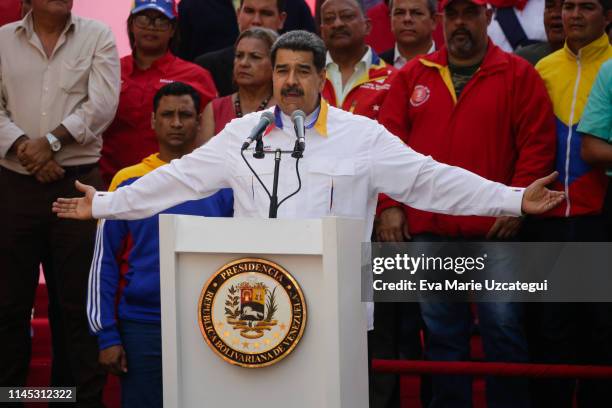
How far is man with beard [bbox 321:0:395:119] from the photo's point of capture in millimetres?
5926

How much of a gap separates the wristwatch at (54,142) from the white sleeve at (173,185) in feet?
4.21

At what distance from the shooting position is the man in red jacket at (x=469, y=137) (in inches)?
199

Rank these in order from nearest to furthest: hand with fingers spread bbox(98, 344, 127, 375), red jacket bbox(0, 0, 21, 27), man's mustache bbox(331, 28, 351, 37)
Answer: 1. hand with fingers spread bbox(98, 344, 127, 375)
2. man's mustache bbox(331, 28, 351, 37)
3. red jacket bbox(0, 0, 21, 27)

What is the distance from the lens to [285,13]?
6.96 m

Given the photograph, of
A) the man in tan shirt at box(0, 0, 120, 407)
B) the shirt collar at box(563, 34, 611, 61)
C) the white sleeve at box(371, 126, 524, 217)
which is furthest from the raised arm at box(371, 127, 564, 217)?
the man in tan shirt at box(0, 0, 120, 407)

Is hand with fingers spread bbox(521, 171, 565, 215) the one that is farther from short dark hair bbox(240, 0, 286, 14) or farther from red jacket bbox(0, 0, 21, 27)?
red jacket bbox(0, 0, 21, 27)

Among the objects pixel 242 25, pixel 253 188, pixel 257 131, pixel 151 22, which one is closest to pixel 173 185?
pixel 253 188

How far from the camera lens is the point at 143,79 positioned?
6.27 metres

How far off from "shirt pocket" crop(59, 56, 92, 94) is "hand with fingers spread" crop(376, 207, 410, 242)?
185cm

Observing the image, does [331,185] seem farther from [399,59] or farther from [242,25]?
[242,25]

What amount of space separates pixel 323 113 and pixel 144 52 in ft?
7.21

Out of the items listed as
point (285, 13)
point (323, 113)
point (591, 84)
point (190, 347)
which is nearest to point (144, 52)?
point (285, 13)

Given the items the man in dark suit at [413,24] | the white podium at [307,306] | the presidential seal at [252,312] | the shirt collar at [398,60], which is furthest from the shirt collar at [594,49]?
the presidential seal at [252,312]

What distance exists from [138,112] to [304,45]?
6.11 ft
